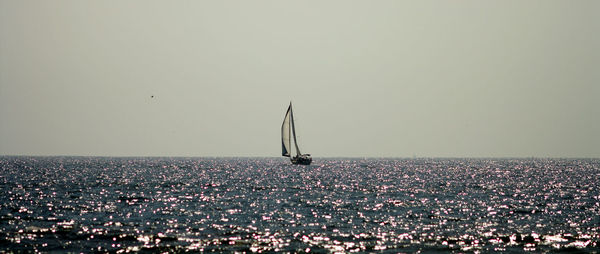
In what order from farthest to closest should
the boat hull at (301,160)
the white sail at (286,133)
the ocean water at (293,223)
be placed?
the boat hull at (301,160) → the white sail at (286,133) → the ocean water at (293,223)

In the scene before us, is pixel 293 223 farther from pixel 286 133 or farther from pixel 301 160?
pixel 301 160

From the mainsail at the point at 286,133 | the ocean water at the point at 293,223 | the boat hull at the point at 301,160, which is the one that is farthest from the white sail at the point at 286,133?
the ocean water at the point at 293,223

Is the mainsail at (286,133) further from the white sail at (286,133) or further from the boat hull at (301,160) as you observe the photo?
the boat hull at (301,160)

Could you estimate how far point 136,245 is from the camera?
125ft

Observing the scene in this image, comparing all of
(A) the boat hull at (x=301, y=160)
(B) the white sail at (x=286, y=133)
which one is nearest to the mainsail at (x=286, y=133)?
(B) the white sail at (x=286, y=133)

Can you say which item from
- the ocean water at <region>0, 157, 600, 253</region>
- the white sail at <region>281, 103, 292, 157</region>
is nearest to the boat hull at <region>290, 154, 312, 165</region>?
the white sail at <region>281, 103, 292, 157</region>

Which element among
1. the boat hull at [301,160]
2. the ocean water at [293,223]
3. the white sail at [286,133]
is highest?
the white sail at [286,133]

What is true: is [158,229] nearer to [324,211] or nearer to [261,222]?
[261,222]

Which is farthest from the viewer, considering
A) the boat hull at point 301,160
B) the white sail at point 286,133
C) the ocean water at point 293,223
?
the boat hull at point 301,160

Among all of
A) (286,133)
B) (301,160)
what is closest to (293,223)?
(286,133)

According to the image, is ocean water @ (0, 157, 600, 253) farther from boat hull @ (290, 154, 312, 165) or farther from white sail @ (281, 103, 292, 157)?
boat hull @ (290, 154, 312, 165)

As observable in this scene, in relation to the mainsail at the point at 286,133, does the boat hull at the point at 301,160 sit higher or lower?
lower

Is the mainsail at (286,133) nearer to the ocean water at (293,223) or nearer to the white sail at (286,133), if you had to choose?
the white sail at (286,133)

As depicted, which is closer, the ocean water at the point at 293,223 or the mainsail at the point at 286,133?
the ocean water at the point at 293,223
